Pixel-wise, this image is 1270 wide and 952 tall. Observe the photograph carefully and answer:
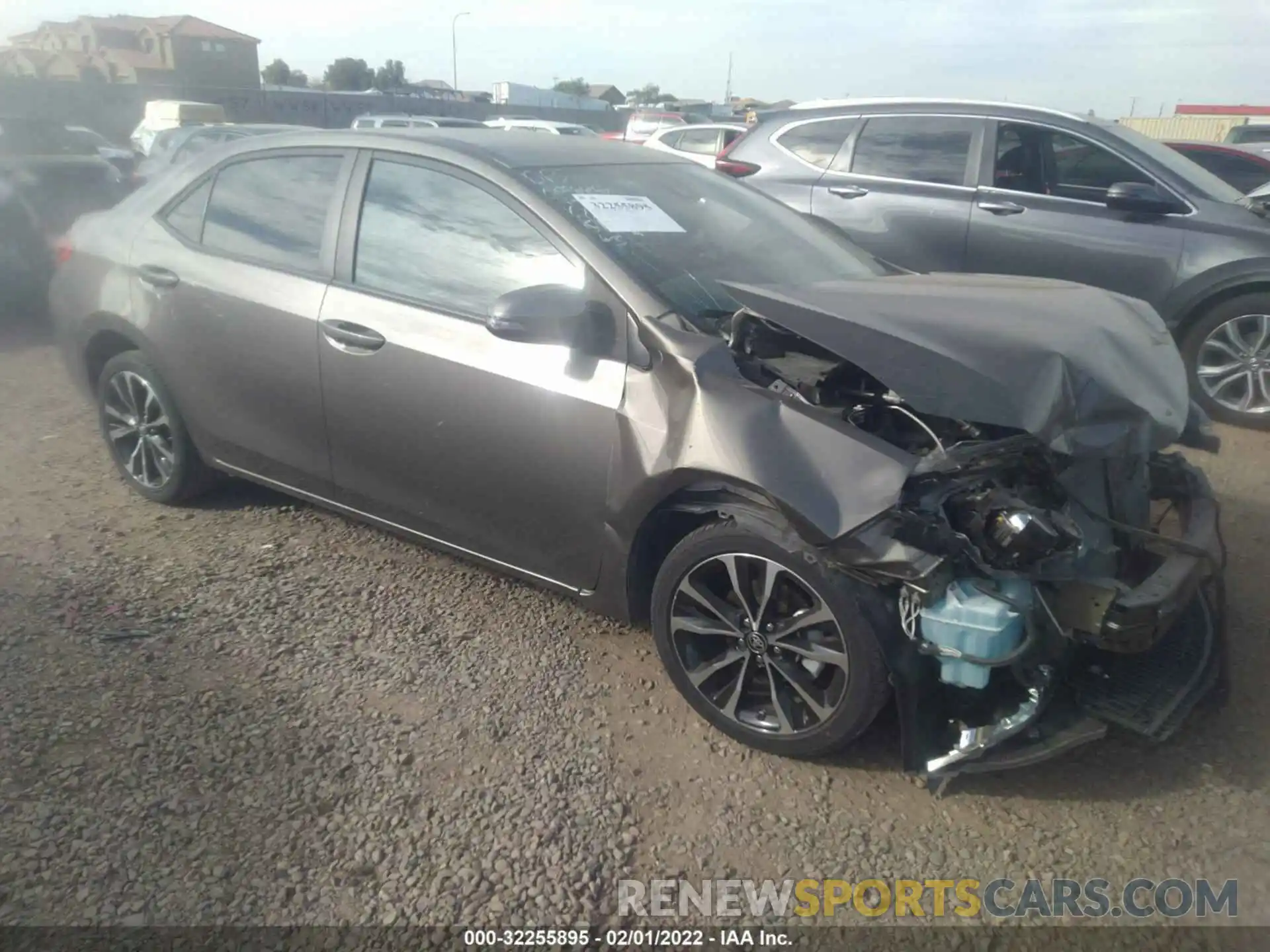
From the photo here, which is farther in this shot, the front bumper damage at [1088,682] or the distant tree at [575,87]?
the distant tree at [575,87]

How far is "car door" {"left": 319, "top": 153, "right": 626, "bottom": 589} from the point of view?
121 inches

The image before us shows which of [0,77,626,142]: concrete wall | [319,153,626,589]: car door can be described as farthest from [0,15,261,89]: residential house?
[319,153,626,589]: car door

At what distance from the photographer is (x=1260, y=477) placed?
4965 mm

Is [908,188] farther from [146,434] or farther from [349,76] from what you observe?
[349,76]

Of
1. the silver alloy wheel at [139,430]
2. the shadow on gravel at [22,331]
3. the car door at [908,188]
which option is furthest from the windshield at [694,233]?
the shadow on gravel at [22,331]

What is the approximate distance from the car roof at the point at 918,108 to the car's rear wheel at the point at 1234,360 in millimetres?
1422

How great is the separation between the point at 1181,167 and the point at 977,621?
16.1 feet

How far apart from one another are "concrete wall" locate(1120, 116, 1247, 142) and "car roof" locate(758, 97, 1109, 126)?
896 inches

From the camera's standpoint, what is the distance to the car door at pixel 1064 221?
229 inches

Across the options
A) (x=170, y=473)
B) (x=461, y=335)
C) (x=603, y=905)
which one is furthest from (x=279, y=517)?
(x=603, y=905)

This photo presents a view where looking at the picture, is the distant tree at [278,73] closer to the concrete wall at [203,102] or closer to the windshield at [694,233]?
the concrete wall at [203,102]

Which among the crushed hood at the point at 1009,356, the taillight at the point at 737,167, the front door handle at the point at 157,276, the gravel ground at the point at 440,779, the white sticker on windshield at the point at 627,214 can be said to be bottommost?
the gravel ground at the point at 440,779

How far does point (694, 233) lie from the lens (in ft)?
11.5

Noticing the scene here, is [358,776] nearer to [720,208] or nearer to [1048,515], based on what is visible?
[1048,515]
